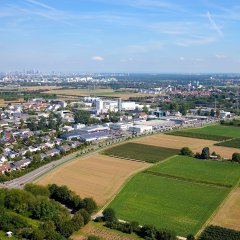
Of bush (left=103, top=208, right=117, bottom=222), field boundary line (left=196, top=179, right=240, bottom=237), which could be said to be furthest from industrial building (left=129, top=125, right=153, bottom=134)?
bush (left=103, top=208, right=117, bottom=222)

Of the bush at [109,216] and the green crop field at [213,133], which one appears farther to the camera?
the green crop field at [213,133]

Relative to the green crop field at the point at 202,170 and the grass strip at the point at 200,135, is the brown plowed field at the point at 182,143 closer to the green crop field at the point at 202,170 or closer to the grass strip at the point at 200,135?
the grass strip at the point at 200,135

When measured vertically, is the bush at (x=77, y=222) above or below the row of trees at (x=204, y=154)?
below

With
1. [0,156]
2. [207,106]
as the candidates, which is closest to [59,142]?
[0,156]

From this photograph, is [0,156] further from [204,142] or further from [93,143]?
[204,142]

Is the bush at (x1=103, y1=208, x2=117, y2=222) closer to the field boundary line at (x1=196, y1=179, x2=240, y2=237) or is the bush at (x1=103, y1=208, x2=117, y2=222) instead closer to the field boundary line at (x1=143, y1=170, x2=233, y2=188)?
the field boundary line at (x1=196, y1=179, x2=240, y2=237)

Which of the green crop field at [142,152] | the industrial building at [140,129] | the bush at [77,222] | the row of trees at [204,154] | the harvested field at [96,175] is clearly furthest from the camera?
the industrial building at [140,129]

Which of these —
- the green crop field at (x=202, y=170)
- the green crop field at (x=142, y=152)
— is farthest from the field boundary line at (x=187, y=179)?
the green crop field at (x=142, y=152)
